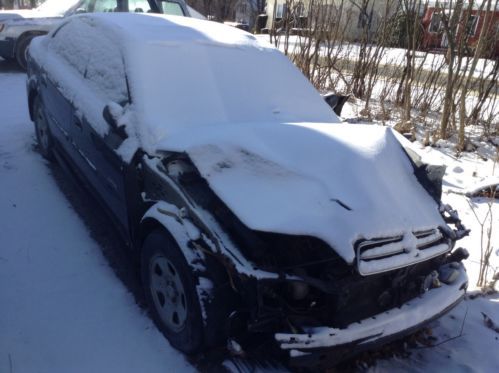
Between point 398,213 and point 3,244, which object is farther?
point 3,244

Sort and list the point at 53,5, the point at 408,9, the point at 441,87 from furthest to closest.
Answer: the point at 53,5
the point at 441,87
the point at 408,9

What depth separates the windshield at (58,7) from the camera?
27.2ft

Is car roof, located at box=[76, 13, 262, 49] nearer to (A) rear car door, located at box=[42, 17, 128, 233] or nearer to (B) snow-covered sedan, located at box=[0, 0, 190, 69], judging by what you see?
(A) rear car door, located at box=[42, 17, 128, 233]

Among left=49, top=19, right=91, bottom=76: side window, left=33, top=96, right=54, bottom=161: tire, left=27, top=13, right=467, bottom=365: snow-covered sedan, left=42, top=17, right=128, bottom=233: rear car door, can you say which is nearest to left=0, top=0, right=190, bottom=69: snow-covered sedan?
left=49, top=19, right=91, bottom=76: side window

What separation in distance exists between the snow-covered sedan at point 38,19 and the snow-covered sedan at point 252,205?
5.51 metres

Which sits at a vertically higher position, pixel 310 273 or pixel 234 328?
pixel 310 273

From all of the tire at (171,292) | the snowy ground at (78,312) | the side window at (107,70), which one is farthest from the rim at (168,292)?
the side window at (107,70)

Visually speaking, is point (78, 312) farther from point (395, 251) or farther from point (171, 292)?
point (395, 251)

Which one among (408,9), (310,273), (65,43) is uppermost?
(408,9)

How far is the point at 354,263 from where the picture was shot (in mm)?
1910

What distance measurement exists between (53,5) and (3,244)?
23.7ft

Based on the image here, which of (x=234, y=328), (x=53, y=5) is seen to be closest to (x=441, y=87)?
(x=234, y=328)

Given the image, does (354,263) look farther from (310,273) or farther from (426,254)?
(426,254)

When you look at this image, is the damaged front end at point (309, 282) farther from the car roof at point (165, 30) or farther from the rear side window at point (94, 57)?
the car roof at point (165, 30)
